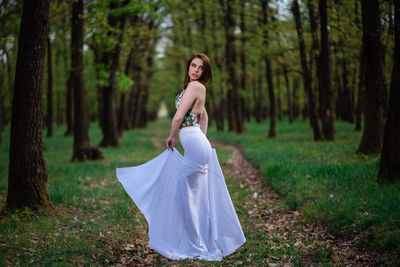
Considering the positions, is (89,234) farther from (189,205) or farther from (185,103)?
(185,103)

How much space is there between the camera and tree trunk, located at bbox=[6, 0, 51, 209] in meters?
5.94

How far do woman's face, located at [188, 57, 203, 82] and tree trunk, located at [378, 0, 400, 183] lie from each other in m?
3.93

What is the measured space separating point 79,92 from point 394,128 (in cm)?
1099

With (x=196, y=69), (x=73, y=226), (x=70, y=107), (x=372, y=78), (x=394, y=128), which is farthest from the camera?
(x=70, y=107)

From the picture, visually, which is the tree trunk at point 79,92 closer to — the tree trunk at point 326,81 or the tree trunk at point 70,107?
the tree trunk at point 326,81

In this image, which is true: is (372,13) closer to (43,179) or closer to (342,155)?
(342,155)

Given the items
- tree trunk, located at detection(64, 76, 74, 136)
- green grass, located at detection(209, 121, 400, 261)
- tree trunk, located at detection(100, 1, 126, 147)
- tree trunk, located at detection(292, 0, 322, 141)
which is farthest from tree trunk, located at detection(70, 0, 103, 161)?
tree trunk, located at detection(64, 76, 74, 136)

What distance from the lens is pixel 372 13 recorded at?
7.94 m

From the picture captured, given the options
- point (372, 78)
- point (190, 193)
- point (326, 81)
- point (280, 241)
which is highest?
point (326, 81)

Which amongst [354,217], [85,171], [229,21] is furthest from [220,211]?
[229,21]

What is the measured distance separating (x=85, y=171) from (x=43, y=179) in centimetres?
474

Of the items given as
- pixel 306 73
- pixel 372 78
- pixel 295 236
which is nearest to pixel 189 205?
pixel 295 236

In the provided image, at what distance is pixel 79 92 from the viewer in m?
13.0

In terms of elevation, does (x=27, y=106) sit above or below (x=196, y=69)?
below
